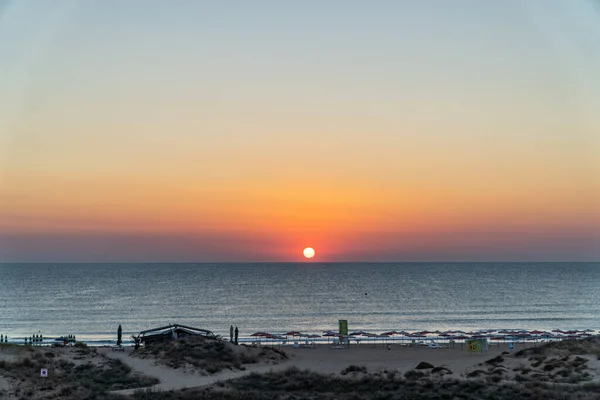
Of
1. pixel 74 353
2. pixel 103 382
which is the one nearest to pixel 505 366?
pixel 103 382

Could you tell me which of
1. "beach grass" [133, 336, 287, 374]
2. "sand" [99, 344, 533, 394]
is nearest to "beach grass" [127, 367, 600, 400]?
"sand" [99, 344, 533, 394]

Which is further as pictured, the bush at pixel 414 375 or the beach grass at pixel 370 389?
the bush at pixel 414 375

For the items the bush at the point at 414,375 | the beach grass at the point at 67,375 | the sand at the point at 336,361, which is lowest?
the sand at the point at 336,361

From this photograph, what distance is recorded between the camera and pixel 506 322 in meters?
82.9

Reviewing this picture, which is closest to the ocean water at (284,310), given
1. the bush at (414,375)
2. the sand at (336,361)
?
the sand at (336,361)

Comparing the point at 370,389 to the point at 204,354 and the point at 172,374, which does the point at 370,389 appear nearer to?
the point at 172,374

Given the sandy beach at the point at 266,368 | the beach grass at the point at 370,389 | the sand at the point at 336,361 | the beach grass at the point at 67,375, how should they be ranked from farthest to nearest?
1. the sand at the point at 336,361
2. the sandy beach at the point at 266,368
3. the beach grass at the point at 67,375
4. the beach grass at the point at 370,389

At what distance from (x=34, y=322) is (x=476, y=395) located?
70730mm

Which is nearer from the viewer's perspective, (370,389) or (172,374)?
(370,389)

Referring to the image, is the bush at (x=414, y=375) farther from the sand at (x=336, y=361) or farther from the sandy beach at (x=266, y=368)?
the sand at (x=336, y=361)

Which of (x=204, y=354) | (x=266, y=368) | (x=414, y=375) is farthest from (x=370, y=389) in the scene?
(x=204, y=354)

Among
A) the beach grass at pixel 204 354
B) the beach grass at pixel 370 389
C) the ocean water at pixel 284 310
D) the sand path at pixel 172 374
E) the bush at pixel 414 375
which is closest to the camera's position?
the beach grass at pixel 370 389

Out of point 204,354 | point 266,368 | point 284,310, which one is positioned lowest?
point 266,368

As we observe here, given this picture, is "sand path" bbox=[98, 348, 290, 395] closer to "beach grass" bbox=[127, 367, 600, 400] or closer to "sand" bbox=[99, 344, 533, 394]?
"sand" bbox=[99, 344, 533, 394]
